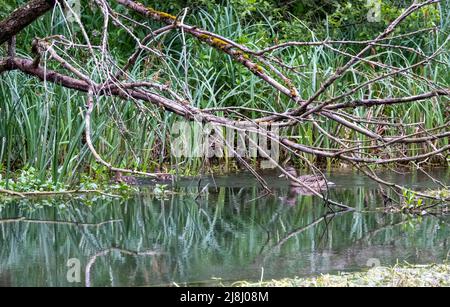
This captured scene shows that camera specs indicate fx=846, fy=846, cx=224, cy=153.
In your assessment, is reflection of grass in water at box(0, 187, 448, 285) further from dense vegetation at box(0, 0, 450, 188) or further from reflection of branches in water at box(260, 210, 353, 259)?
dense vegetation at box(0, 0, 450, 188)

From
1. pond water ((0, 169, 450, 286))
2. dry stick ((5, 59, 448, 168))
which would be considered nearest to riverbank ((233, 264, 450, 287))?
pond water ((0, 169, 450, 286))

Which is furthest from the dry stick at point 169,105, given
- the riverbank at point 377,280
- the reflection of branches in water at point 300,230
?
the riverbank at point 377,280

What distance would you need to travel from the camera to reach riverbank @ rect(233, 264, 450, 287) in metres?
3.66

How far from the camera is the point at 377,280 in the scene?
147 inches

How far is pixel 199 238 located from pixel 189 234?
0.47ft

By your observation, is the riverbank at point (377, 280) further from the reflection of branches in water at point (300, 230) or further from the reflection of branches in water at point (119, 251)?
the reflection of branches in water at point (119, 251)

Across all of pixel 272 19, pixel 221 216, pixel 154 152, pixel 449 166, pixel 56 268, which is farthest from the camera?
pixel 272 19

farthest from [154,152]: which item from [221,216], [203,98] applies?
[221,216]

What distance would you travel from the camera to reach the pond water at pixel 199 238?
3.98 metres

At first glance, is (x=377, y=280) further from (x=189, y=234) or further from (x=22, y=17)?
(x=22, y=17)

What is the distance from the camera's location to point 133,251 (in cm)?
449

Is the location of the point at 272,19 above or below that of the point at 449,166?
above
